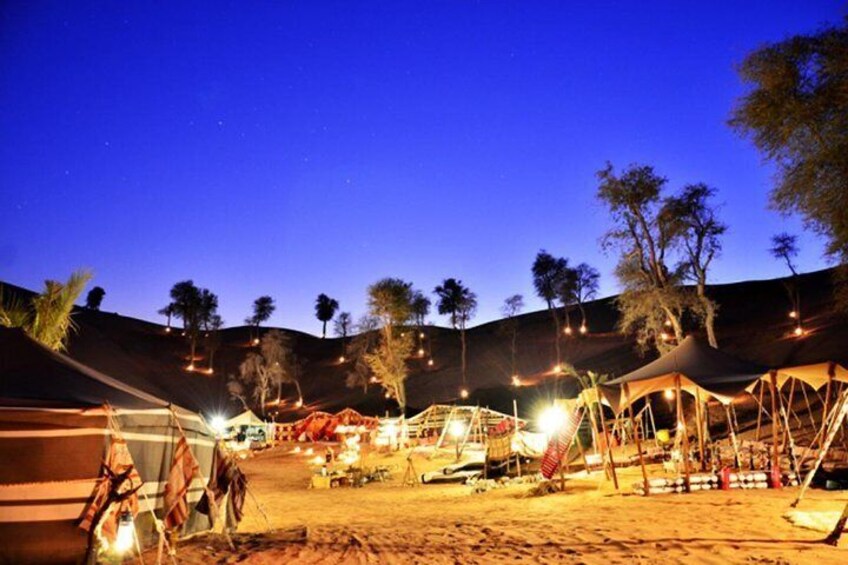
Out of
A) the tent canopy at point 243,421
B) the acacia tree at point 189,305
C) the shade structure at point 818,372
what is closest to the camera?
the shade structure at point 818,372

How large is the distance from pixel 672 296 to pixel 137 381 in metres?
55.9

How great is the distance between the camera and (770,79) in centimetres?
1734

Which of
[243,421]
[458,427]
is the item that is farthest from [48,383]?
[243,421]

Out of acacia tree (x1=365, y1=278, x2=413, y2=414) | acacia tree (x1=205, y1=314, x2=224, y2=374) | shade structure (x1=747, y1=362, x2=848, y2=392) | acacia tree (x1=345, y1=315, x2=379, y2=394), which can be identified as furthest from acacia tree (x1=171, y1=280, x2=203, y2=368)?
shade structure (x1=747, y1=362, x2=848, y2=392)

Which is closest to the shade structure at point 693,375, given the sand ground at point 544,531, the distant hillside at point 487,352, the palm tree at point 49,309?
the sand ground at point 544,531

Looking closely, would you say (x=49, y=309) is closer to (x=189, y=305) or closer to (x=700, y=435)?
(x=700, y=435)

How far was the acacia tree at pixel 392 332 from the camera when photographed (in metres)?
46.3

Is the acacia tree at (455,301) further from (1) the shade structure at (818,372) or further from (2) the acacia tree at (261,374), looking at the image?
(1) the shade structure at (818,372)

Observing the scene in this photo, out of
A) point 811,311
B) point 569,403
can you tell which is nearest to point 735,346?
point 811,311

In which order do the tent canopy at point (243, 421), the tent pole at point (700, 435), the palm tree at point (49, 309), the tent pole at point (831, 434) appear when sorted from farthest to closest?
the tent canopy at point (243, 421)
the tent pole at point (700, 435)
the palm tree at point (49, 309)
the tent pole at point (831, 434)

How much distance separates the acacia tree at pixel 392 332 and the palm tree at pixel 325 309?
5338 cm

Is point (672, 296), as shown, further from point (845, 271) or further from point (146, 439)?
point (146, 439)

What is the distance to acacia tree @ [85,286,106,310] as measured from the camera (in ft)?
322

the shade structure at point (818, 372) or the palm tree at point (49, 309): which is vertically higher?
the palm tree at point (49, 309)
